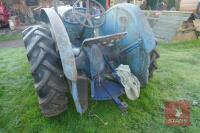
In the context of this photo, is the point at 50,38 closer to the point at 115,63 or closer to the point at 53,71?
the point at 53,71

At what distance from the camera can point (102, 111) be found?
101 inches

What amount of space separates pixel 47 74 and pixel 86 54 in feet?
1.60

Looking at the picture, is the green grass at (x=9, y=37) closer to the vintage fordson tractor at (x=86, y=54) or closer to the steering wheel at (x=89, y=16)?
the vintage fordson tractor at (x=86, y=54)

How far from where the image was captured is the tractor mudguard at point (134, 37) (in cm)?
242

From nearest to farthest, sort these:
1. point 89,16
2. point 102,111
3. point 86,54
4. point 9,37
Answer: point 86,54 < point 102,111 < point 89,16 < point 9,37

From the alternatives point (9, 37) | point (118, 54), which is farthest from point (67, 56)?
point (9, 37)

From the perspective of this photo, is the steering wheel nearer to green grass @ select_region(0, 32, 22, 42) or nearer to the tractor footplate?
the tractor footplate

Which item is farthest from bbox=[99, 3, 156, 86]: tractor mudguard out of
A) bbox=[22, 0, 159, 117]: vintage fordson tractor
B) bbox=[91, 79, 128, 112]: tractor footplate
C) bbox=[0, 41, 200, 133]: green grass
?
bbox=[0, 41, 200, 133]: green grass

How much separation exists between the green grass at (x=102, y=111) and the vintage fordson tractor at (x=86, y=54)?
0.24 meters

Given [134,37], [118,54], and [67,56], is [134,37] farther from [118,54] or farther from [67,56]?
[67,56]

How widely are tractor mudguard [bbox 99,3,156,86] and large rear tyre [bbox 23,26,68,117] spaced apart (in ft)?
2.63

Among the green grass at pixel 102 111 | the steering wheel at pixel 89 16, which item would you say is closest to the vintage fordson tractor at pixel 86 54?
the steering wheel at pixel 89 16

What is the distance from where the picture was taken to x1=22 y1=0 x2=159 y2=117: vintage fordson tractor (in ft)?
6.86

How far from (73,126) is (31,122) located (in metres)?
0.46
